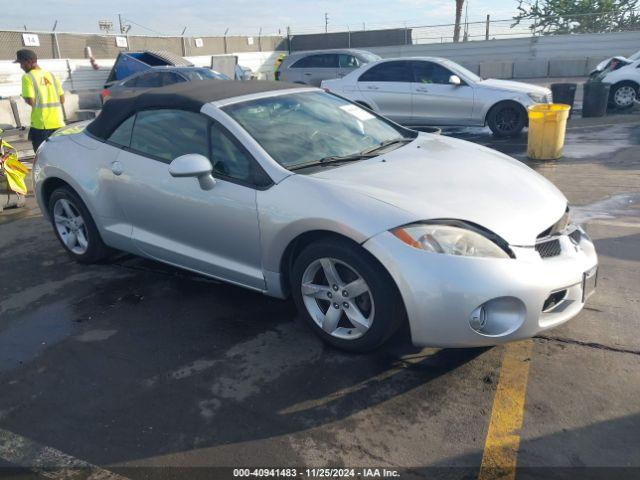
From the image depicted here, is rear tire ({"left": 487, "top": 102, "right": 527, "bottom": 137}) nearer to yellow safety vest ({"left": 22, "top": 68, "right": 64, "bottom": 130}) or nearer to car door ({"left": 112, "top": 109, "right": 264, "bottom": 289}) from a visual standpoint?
yellow safety vest ({"left": 22, "top": 68, "right": 64, "bottom": 130})

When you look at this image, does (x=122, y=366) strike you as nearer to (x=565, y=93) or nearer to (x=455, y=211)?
(x=455, y=211)

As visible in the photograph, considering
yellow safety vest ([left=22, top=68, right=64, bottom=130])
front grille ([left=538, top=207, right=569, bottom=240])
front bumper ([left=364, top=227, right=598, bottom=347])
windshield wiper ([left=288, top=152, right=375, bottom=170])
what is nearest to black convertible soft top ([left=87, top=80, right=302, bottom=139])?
windshield wiper ([left=288, top=152, right=375, bottom=170])

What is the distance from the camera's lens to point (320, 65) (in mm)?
16562

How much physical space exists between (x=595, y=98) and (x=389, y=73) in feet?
16.5

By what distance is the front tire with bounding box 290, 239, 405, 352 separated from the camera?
3.03 m

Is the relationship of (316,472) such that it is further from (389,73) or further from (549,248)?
(389,73)

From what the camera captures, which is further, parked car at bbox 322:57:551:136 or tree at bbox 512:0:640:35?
tree at bbox 512:0:640:35

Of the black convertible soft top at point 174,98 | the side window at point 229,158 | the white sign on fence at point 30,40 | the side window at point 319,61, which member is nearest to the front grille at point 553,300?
the side window at point 229,158

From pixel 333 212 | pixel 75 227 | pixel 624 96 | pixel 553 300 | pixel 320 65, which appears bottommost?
pixel 75 227

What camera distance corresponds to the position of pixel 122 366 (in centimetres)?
337

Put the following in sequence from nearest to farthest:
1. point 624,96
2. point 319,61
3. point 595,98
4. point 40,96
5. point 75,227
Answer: point 75,227, point 40,96, point 595,98, point 624,96, point 319,61

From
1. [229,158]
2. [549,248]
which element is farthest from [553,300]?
[229,158]

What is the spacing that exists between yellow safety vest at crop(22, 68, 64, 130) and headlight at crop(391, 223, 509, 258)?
20.7 feet

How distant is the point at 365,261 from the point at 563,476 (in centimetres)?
138
